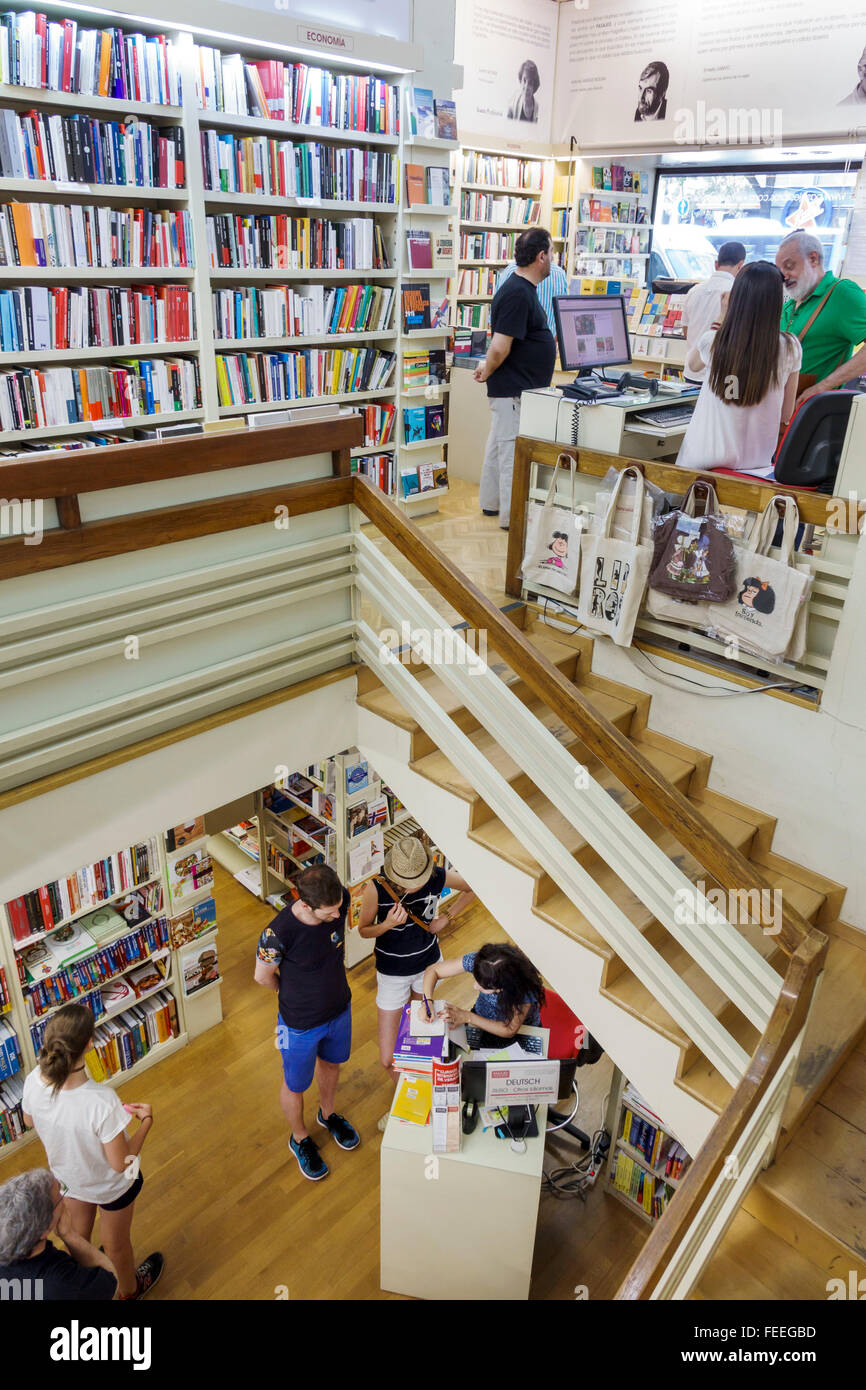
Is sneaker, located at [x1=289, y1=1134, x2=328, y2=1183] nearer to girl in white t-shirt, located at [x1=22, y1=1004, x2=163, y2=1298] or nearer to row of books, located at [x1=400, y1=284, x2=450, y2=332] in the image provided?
girl in white t-shirt, located at [x1=22, y1=1004, x2=163, y2=1298]

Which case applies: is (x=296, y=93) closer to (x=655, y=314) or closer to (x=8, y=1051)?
(x=655, y=314)

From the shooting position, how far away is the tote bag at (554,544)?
3.81 metres

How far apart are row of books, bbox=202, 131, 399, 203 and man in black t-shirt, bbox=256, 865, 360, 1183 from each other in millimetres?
3329

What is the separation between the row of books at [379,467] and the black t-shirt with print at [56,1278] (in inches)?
163

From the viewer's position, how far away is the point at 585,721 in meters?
2.67

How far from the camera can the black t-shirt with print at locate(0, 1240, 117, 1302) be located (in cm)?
249

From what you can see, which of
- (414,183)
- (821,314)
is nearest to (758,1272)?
(821,314)

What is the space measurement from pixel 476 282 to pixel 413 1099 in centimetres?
680

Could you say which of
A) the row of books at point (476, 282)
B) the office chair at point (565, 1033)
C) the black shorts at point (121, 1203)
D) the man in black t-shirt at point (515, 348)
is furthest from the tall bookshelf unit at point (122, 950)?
the row of books at point (476, 282)

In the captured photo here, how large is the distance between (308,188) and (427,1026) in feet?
13.7

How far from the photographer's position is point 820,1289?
90.9 inches

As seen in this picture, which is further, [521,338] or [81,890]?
[521,338]
